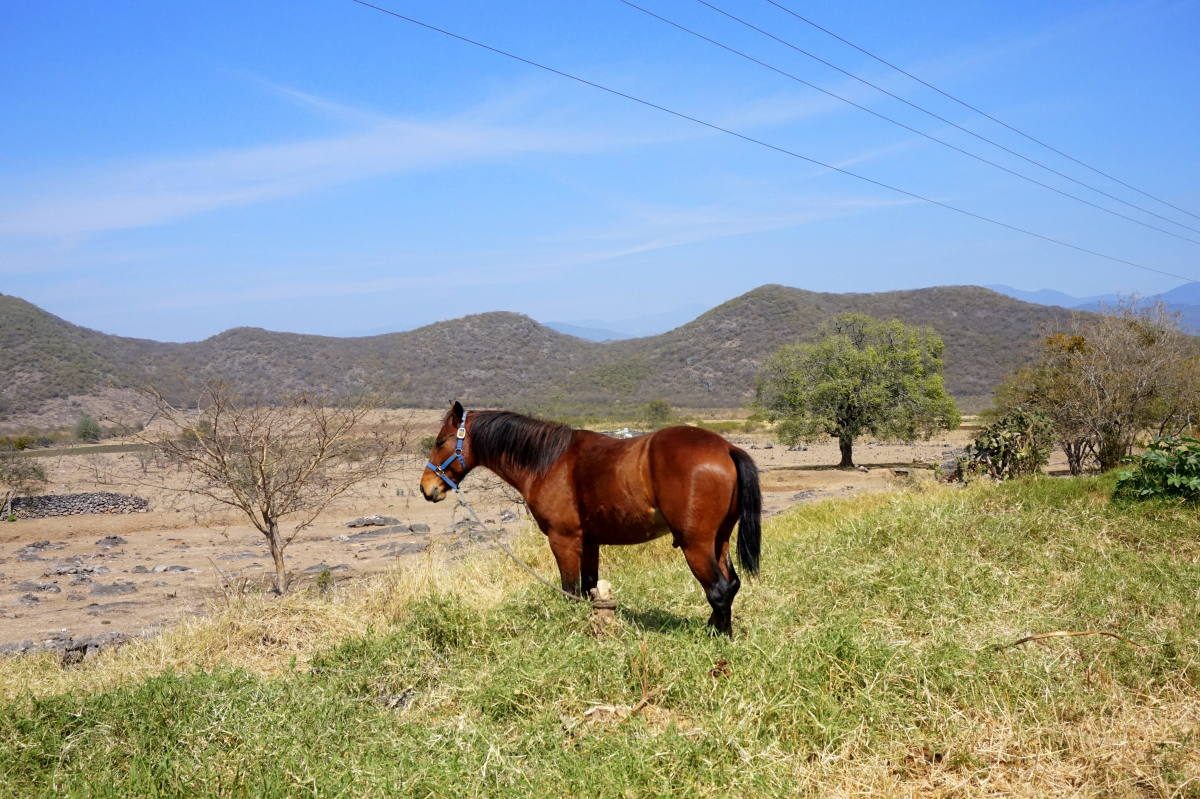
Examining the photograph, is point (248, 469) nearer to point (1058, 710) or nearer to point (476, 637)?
point (476, 637)

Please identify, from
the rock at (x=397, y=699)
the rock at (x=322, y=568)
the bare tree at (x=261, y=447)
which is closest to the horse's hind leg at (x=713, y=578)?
the rock at (x=397, y=699)

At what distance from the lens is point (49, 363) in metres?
54.1

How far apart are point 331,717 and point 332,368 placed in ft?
230

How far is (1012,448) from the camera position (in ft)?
49.8

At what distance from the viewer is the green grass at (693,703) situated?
13.2ft

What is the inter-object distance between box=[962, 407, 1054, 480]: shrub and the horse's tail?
10200mm

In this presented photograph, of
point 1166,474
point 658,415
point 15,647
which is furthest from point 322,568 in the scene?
point 658,415

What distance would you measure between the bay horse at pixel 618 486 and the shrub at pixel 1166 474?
5.58 meters

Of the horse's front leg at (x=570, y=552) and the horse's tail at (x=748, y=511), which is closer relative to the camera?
the horse's tail at (x=748, y=511)

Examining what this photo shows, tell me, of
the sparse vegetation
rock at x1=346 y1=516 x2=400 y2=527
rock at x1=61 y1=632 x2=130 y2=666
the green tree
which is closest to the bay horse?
rock at x1=61 y1=632 x2=130 y2=666

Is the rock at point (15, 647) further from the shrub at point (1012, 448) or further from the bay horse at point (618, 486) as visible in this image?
the shrub at point (1012, 448)

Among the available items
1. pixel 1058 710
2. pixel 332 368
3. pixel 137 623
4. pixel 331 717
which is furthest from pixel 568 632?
pixel 332 368

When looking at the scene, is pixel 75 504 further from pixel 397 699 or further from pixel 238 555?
pixel 397 699

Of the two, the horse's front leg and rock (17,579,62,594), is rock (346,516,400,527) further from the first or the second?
the horse's front leg
